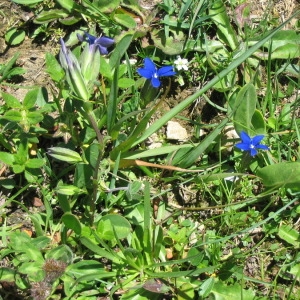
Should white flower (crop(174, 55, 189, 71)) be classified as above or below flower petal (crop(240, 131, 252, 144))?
above

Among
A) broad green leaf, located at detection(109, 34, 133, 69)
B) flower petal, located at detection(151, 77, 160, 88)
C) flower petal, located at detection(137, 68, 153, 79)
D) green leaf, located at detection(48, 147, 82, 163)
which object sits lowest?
green leaf, located at detection(48, 147, 82, 163)

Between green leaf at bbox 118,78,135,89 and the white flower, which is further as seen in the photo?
the white flower

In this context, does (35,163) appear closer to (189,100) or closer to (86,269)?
(86,269)

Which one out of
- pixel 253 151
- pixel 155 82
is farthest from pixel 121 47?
pixel 253 151

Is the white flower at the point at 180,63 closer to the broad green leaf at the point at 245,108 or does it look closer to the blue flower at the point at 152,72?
the blue flower at the point at 152,72

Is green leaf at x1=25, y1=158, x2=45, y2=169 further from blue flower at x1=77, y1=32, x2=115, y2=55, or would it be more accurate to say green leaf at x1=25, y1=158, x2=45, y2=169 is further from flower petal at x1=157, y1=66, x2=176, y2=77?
flower petal at x1=157, y1=66, x2=176, y2=77

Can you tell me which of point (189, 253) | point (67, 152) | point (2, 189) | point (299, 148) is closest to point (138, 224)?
point (189, 253)

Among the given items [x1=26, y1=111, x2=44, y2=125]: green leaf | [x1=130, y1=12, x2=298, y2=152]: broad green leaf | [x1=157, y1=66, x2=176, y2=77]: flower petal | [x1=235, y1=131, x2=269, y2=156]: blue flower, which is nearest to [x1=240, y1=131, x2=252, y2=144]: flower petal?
[x1=235, y1=131, x2=269, y2=156]: blue flower
